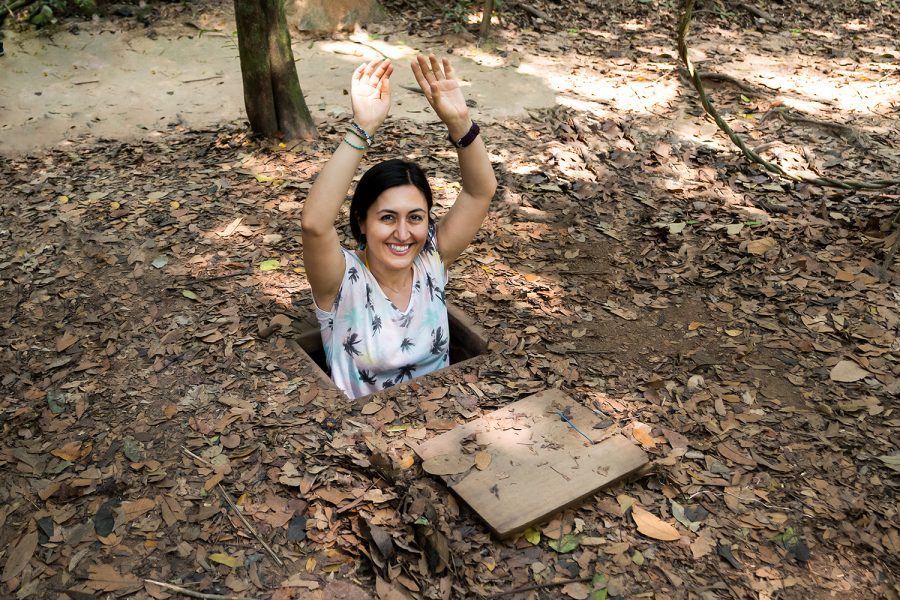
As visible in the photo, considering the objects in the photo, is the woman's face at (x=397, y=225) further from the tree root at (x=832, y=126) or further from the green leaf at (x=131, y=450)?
the tree root at (x=832, y=126)

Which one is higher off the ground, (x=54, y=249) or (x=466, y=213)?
(x=466, y=213)

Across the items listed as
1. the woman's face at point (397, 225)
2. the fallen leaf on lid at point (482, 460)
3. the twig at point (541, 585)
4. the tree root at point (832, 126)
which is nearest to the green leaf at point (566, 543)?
the twig at point (541, 585)

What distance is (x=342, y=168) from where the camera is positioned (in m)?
2.91

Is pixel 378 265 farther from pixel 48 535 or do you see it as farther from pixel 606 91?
pixel 606 91

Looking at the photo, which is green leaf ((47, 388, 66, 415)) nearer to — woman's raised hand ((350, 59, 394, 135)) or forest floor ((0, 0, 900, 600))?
forest floor ((0, 0, 900, 600))

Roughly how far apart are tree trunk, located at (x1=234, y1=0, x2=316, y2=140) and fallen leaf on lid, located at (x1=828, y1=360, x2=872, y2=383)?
4.03 metres

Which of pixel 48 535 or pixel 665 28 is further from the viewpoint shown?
pixel 665 28

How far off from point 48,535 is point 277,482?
0.81 meters

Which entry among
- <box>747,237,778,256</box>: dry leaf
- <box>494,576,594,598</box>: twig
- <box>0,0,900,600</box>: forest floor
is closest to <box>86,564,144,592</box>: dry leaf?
<box>0,0,900,600</box>: forest floor

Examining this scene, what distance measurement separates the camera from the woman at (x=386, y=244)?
294cm

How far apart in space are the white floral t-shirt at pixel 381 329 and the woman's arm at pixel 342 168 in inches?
13.6

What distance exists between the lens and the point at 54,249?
15.1 feet

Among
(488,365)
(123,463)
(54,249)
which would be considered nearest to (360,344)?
(488,365)

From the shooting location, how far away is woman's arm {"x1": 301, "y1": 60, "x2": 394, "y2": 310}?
9.50 ft
